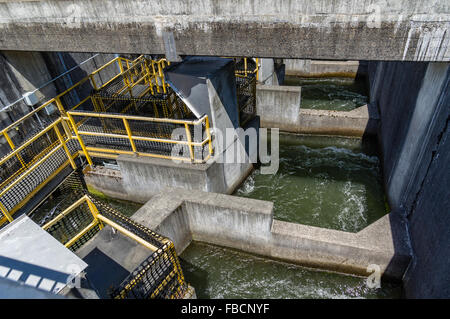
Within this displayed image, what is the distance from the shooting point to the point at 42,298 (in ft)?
6.06

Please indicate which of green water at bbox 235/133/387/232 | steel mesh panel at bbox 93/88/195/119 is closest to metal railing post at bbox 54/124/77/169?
steel mesh panel at bbox 93/88/195/119

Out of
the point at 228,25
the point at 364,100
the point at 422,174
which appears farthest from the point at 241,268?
the point at 364,100

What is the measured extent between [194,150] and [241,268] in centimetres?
292

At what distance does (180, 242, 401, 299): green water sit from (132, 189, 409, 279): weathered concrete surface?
196 mm

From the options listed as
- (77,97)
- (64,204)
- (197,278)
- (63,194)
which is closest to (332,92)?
(77,97)

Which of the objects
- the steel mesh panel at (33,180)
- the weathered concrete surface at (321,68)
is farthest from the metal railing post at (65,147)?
the weathered concrete surface at (321,68)

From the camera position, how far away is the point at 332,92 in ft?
46.5

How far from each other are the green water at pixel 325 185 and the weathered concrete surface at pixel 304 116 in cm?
43

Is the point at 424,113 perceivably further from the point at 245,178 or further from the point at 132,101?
the point at 132,101

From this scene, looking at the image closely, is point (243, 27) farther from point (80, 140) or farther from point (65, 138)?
point (65, 138)

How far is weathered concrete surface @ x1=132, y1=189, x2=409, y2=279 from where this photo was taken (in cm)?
557

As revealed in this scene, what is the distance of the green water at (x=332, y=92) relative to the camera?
13.1 metres

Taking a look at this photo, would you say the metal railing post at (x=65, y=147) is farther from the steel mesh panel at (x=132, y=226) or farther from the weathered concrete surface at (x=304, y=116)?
the weathered concrete surface at (x=304, y=116)

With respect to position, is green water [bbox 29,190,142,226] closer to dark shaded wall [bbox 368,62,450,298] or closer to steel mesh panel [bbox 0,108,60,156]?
steel mesh panel [bbox 0,108,60,156]
